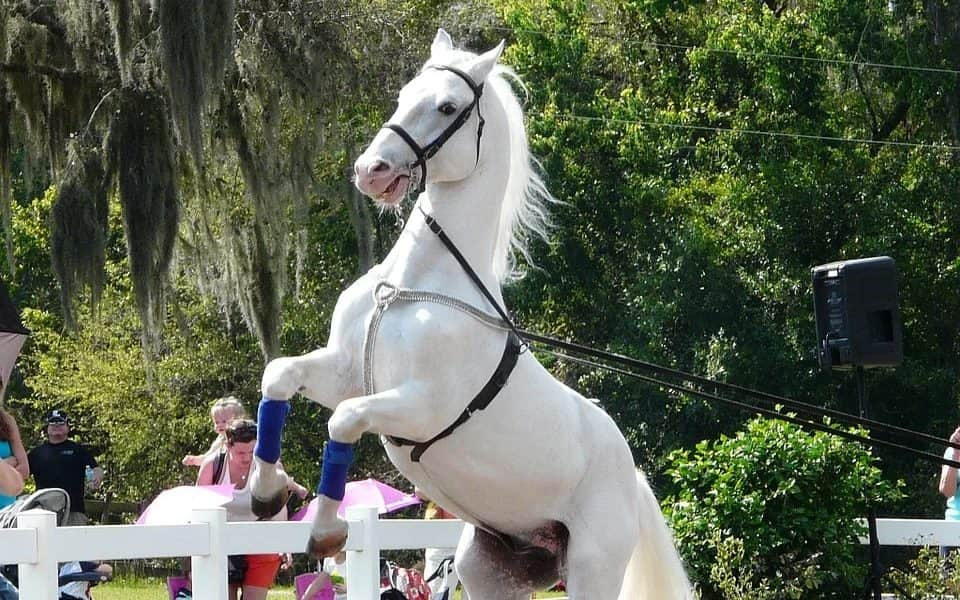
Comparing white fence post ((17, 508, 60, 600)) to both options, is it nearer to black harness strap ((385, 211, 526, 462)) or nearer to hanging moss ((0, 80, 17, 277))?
black harness strap ((385, 211, 526, 462))

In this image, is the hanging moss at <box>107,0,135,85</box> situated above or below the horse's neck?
above

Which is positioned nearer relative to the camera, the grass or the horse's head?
the horse's head

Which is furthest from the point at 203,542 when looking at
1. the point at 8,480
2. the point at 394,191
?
the point at 394,191

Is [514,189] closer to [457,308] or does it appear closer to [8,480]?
[457,308]

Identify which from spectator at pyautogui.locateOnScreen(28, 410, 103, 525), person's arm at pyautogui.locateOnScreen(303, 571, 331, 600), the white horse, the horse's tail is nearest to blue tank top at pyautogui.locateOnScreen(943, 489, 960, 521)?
person's arm at pyautogui.locateOnScreen(303, 571, 331, 600)

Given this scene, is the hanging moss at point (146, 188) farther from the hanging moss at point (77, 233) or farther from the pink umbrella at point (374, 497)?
the pink umbrella at point (374, 497)

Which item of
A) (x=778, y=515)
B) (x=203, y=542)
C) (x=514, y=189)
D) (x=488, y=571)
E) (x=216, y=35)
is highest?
(x=216, y=35)

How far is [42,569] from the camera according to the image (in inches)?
223

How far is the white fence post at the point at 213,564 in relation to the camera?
6.41 metres

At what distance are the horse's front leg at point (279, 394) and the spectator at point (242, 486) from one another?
2.93 meters

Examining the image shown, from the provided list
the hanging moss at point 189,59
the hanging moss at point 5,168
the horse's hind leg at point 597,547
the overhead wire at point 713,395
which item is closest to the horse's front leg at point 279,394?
the overhead wire at point 713,395

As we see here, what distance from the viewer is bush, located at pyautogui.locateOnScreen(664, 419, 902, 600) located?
7.52 meters

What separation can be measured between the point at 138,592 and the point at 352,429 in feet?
36.0

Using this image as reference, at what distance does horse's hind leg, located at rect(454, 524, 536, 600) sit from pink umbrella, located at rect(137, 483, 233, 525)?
2.97 metres
